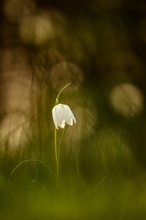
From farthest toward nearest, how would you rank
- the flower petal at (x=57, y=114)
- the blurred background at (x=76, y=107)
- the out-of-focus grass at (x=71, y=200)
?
the flower petal at (x=57, y=114) → the blurred background at (x=76, y=107) → the out-of-focus grass at (x=71, y=200)

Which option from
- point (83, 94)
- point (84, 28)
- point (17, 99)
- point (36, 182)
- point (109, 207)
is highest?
point (84, 28)

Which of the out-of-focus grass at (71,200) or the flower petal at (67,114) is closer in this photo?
the out-of-focus grass at (71,200)

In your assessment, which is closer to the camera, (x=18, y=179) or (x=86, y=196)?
(x=86, y=196)

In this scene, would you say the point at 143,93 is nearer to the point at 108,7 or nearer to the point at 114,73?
the point at 114,73

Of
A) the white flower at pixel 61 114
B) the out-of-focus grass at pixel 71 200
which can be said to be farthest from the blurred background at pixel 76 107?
the white flower at pixel 61 114

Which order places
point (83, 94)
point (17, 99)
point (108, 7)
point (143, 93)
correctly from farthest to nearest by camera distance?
point (108, 7)
point (17, 99)
point (143, 93)
point (83, 94)

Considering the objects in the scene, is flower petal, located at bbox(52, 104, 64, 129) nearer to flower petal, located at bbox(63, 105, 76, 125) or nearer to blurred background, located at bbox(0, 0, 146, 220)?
flower petal, located at bbox(63, 105, 76, 125)

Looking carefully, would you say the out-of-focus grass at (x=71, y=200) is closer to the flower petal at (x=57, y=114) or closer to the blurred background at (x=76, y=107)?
the blurred background at (x=76, y=107)

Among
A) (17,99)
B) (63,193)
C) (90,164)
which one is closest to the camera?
(63,193)

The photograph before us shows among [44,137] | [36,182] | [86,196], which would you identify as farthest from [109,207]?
[44,137]
